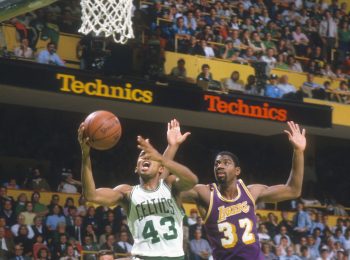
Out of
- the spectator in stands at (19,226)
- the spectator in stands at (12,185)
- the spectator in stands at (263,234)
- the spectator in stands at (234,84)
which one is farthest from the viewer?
the spectator in stands at (234,84)

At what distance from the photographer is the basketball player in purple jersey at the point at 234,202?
7.22 m

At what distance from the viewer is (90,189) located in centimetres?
642

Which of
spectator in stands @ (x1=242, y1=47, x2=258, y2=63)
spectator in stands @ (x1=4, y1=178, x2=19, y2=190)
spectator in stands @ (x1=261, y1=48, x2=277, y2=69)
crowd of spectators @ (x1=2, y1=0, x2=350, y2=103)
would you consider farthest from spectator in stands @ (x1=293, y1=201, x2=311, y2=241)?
spectator in stands @ (x1=4, y1=178, x2=19, y2=190)

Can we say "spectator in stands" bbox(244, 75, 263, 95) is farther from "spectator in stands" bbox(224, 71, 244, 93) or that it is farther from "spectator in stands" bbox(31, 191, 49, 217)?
"spectator in stands" bbox(31, 191, 49, 217)

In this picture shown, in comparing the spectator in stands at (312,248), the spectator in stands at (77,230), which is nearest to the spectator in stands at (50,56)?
the spectator in stands at (77,230)

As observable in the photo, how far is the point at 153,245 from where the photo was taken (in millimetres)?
6727

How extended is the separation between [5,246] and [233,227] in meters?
6.37

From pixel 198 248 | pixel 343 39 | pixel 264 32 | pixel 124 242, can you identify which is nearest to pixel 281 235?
pixel 198 248

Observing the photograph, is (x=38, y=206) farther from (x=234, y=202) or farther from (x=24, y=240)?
(x=234, y=202)

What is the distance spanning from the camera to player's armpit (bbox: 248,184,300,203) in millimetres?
7305

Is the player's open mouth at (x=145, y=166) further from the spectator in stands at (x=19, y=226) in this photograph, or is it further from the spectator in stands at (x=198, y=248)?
the spectator in stands at (x=198, y=248)

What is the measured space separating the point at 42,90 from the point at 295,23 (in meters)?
8.37

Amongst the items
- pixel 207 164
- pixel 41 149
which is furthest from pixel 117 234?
pixel 207 164

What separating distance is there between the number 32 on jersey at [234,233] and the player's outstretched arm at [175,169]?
2.34ft
